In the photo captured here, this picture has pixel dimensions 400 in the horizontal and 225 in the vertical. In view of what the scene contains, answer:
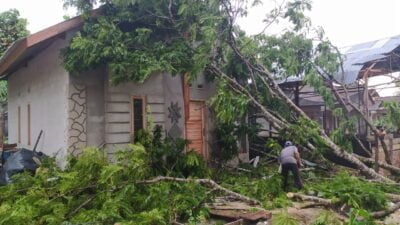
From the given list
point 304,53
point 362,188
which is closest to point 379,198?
point 362,188

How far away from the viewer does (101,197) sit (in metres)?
6.25

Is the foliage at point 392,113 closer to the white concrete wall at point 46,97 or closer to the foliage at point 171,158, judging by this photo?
the foliage at point 171,158

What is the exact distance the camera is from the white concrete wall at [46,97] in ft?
28.7

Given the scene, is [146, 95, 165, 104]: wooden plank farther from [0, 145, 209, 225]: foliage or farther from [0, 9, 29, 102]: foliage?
[0, 9, 29, 102]: foliage

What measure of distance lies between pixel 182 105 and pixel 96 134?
261cm

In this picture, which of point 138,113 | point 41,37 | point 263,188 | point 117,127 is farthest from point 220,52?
point 41,37

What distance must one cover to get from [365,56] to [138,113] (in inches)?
285

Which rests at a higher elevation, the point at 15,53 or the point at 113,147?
the point at 15,53

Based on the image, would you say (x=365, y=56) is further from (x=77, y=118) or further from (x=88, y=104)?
(x=77, y=118)

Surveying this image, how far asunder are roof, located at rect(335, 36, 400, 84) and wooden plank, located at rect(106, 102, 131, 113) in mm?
5918

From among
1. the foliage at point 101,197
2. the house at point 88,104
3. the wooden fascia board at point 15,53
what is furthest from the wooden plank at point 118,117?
the wooden fascia board at point 15,53

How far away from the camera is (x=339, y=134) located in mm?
8648

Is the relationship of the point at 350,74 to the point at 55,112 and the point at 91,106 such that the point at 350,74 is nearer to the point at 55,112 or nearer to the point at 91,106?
the point at 91,106

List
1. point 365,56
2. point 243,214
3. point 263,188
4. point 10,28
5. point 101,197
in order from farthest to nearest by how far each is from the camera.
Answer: point 10,28 → point 365,56 → point 263,188 → point 101,197 → point 243,214
